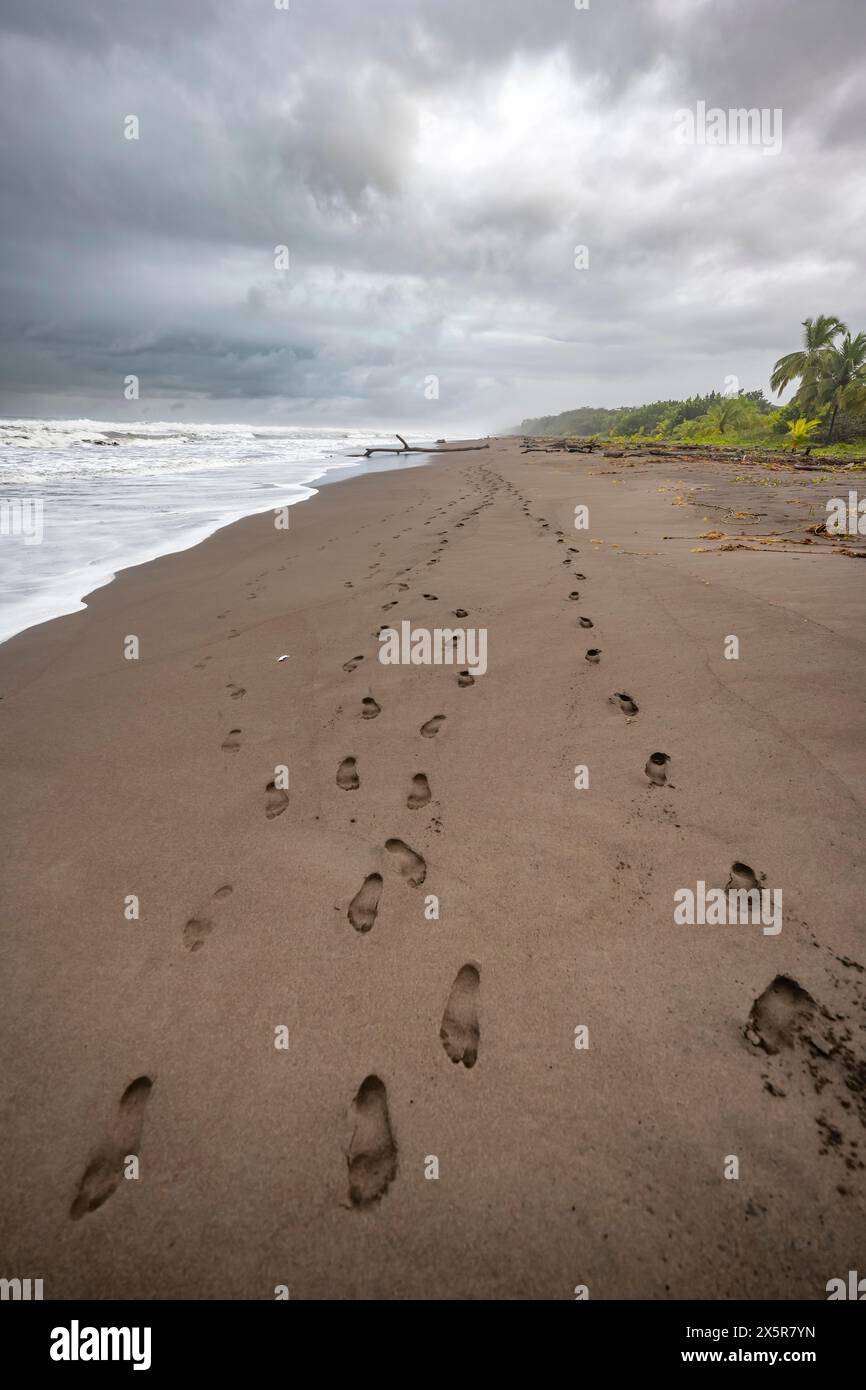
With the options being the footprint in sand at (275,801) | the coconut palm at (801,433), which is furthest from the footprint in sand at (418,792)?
the coconut palm at (801,433)

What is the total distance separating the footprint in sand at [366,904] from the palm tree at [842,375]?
42.3 metres

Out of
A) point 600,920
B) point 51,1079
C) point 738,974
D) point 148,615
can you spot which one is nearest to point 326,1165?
point 51,1079

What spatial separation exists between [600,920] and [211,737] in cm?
280

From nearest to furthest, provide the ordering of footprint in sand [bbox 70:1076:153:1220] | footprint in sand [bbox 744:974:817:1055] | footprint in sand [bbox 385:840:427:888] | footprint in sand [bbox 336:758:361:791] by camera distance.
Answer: footprint in sand [bbox 70:1076:153:1220], footprint in sand [bbox 744:974:817:1055], footprint in sand [bbox 385:840:427:888], footprint in sand [bbox 336:758:361:791]

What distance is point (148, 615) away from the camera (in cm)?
615

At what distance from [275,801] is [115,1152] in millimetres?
1595

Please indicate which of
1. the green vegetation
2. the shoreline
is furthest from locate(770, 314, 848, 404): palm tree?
the shoreline

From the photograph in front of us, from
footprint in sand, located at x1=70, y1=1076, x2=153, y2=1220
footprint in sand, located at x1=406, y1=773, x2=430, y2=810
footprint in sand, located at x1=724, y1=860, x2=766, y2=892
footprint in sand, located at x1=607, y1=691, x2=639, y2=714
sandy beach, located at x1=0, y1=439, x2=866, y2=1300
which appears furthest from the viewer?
footprint in sand, located at x1=607, y1=691, x2=639, y2=714

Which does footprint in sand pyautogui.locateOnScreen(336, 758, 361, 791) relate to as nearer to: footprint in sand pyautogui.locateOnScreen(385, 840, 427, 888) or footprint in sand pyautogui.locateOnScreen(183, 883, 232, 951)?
footprint in sand pyautogui.locateOnScreen(385, 840, 427, 888)

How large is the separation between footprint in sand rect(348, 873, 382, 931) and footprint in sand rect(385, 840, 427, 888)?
128 mm

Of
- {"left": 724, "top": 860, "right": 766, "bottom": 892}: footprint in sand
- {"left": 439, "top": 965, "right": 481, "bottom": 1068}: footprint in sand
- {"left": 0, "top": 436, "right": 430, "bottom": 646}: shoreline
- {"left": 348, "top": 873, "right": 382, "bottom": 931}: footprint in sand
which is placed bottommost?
{"left": 439, "top": 965, "right": 481, "bottom": 1068}: footprint in sand

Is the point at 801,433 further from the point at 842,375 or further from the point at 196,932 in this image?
the point at 196,932

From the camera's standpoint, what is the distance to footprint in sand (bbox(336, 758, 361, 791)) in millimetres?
3049

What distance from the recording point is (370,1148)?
5.26 ft
